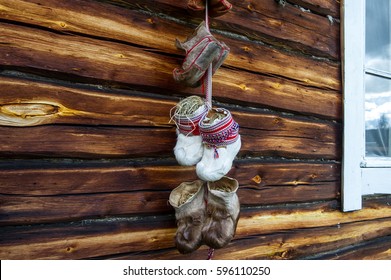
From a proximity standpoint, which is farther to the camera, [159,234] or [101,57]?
[159,234]

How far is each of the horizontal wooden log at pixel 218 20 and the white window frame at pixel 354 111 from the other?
78 millimetres

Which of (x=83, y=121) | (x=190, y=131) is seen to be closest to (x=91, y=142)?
(x=83, y=121)

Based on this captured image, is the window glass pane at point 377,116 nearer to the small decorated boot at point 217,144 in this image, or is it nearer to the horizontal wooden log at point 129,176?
the horizontal wooden log at point 129,176

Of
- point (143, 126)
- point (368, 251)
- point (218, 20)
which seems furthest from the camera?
point (368, 251)

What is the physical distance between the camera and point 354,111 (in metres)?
1.83

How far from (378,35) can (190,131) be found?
145 cm

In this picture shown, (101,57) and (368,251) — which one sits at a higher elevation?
(101,57)

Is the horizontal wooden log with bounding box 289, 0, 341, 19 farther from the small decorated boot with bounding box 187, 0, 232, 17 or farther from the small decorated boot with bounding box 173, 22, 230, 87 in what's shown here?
the small decorated boot with bounding box 173, 22, 230, 87

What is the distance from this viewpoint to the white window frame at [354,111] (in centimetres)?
181

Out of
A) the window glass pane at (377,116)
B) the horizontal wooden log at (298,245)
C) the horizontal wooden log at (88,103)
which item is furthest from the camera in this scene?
the window glass pane at (377,116)

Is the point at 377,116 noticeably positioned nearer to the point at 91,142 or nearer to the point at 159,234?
the point at 159,234

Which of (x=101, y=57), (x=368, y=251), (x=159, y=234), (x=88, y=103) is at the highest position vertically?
(x=101, y=57)

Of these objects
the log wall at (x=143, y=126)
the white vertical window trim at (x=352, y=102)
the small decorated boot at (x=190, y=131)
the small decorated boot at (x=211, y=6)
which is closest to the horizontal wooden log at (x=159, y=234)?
the log wall at (x=143, y=126)

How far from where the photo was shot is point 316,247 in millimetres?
1741
